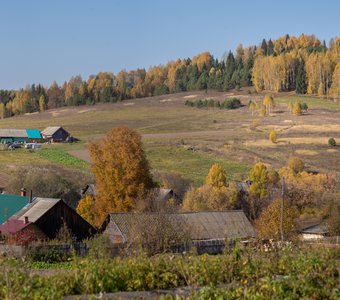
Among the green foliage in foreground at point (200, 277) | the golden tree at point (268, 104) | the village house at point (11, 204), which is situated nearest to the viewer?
the green foliage in foreground at point (200, 277)

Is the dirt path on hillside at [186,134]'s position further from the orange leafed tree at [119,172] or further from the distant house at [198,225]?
the distant house at [198,225]

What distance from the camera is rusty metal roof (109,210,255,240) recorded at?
31.0 m

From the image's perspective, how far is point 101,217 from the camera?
136 ft

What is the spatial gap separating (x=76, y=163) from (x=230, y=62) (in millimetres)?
90678

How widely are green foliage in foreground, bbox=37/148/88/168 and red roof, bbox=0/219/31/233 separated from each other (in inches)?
1283

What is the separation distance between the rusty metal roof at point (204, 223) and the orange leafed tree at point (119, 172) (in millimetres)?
8490

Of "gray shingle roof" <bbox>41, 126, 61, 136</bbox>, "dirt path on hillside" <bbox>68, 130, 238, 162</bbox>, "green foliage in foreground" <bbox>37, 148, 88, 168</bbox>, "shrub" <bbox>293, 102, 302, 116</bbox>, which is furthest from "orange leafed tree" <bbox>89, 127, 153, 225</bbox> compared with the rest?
"shrub" <bbox>293, 102, 302, 116</bbox>

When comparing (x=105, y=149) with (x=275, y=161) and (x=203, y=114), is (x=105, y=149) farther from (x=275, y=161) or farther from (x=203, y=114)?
(x=203, y=114)

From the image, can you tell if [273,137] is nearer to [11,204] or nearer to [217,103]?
[217,103]

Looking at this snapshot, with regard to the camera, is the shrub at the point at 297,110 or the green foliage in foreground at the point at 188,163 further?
the shrub at the point at 297,110

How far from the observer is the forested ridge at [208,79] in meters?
122

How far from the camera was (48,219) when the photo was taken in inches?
1257

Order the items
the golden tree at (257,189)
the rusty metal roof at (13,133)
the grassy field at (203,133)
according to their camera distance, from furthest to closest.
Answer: the rusty metal roof at (13,133), the grassy field at (203,133), the golden tree at (257,189)

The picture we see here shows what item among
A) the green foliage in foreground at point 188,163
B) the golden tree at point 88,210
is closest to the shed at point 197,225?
the golden tree at point 88,210
